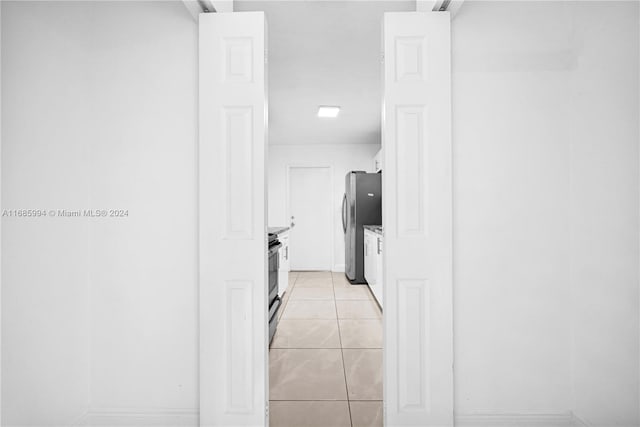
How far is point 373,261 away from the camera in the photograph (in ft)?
14.7

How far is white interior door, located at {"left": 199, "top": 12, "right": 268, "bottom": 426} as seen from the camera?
1.72 meters

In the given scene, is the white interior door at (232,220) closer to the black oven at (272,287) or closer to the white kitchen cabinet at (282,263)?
the black oven at (272,287)

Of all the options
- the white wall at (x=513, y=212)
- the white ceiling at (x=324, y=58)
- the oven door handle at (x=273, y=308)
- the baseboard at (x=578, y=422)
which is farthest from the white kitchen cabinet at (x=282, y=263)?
the baseboard at (x=578, y=422)

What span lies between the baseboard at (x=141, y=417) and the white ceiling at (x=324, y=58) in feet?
6.83

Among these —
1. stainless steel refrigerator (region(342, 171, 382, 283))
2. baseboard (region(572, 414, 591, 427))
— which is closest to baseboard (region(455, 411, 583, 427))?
baseboard (region(572, 414, 591, 427))

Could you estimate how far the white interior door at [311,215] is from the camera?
6.56 metres

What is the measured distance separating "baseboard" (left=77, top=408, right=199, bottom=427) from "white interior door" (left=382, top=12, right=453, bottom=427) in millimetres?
966

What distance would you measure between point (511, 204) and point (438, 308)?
0.61 m

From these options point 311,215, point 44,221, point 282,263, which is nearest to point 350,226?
point 311,215

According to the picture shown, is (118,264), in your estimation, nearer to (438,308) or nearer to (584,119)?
(438,308)

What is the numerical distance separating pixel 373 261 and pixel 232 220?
2.98 metres

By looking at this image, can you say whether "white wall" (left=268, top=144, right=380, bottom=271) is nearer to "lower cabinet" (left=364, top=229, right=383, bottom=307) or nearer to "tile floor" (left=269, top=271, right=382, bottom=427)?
"lower cabinet" (left=364, top=229, right=383, bottom=307)

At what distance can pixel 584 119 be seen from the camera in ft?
5.53

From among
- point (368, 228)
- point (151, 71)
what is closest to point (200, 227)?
point (151, 71)
